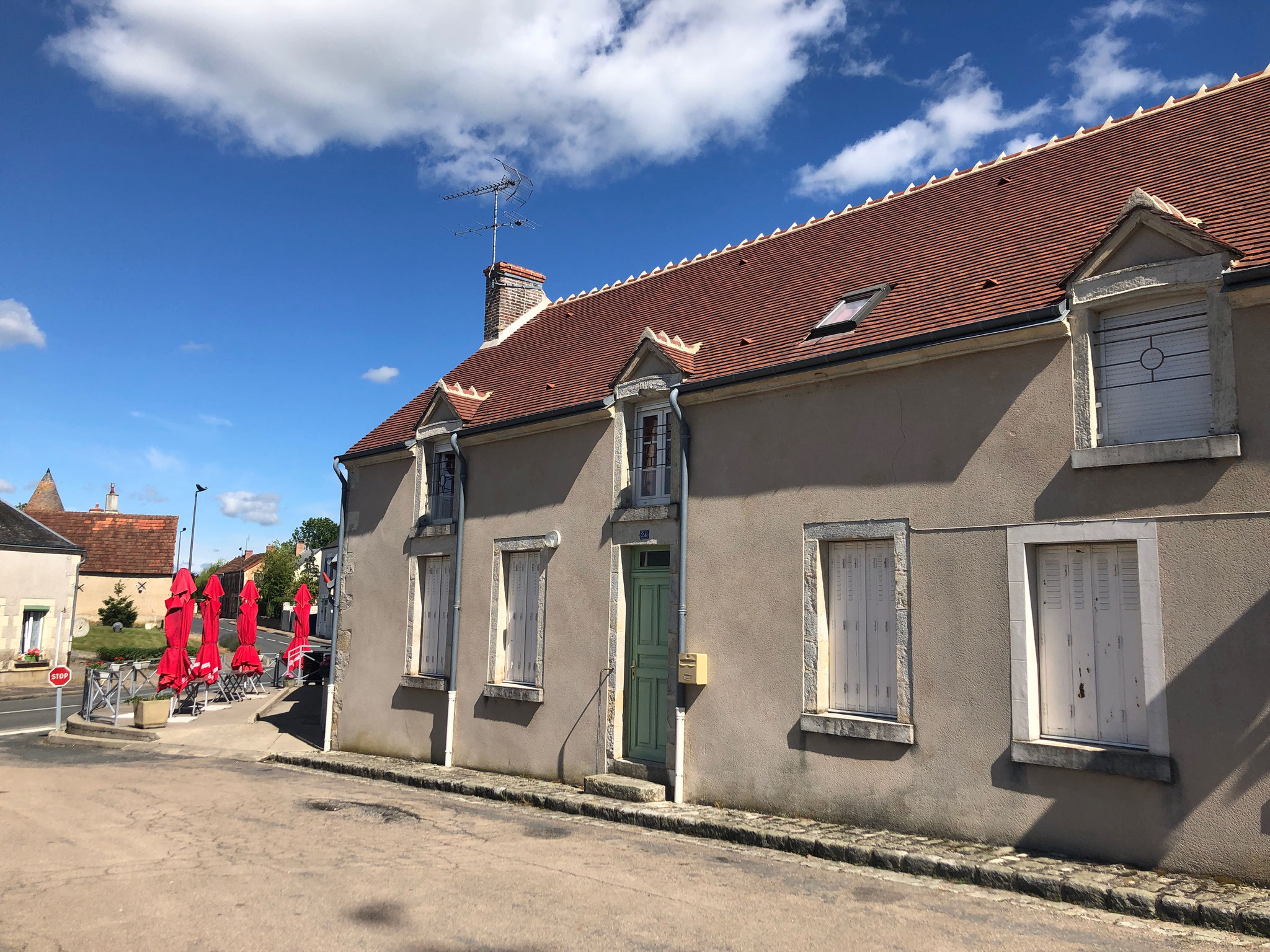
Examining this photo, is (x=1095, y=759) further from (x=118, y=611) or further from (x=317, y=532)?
(x=317, y=532)

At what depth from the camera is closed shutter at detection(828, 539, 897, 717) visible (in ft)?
25.8

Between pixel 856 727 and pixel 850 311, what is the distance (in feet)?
12.9

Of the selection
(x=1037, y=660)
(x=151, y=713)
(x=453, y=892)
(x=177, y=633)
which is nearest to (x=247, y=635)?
(x=177, y=633)

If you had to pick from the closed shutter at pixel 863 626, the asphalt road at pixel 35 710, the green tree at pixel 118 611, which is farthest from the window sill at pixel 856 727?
the green tree at pixel 118 611

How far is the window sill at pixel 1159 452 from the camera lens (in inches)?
239

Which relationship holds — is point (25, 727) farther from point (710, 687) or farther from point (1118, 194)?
point (1118, 194)

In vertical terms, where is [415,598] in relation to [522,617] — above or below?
above

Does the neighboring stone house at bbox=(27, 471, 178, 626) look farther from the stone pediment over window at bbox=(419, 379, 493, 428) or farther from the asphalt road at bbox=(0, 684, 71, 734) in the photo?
the stone pediment over window at bbox=(419, 379, 493, 428)

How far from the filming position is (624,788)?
9.12m

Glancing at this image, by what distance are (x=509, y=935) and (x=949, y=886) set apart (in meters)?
2.93

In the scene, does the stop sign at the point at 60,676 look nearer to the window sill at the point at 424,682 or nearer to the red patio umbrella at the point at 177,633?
the red patio umbrella at the point at 177,633

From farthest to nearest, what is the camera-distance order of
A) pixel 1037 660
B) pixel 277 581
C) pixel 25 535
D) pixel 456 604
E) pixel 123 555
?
pixel 277 581
pixel 123 555
pixel 25 535
pixel 456 604
pixel 1037 660

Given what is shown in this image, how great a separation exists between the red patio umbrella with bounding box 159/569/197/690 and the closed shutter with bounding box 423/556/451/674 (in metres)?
5.52

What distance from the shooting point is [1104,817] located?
6.30 metres
